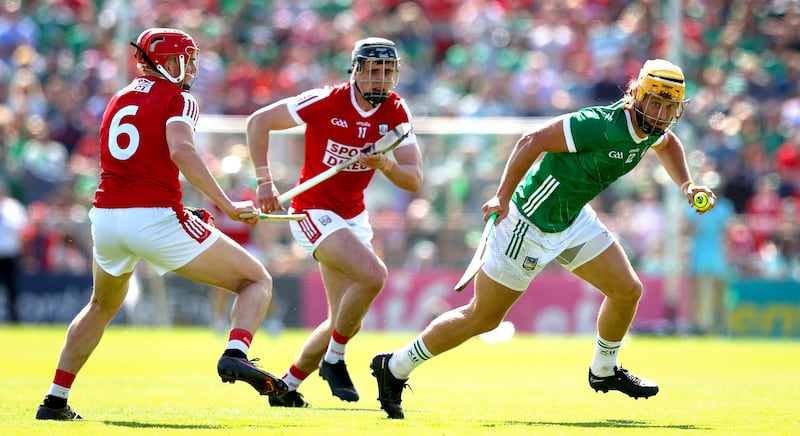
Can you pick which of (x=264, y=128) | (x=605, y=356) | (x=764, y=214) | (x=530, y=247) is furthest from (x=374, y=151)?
(x=764, y=214)

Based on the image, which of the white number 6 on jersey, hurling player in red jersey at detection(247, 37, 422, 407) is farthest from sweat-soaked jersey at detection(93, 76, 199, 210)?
hurling player in red jersey at detection(247, 37, 422, 407)

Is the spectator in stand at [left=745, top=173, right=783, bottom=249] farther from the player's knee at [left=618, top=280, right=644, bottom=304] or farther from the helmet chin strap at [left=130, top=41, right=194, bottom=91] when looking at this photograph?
the helmet chin strap at [left=130, top=41, right=194, bottom=91]

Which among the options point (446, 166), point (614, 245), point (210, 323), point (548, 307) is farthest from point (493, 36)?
point (614, 245)

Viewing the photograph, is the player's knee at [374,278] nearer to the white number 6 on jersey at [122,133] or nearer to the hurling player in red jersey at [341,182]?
the hurling player in red jersey at [341,182]

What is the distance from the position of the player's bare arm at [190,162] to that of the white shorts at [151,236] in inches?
11.5

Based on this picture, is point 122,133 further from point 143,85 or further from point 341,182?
point 341,182

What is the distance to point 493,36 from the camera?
24.5 metres

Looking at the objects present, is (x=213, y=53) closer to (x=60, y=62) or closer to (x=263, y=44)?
(x=263, y=44)

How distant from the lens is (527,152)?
29.2 feet

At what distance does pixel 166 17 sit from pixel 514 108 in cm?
721

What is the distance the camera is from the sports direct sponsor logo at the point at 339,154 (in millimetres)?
10461

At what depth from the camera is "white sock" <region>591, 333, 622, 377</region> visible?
31.7 ft

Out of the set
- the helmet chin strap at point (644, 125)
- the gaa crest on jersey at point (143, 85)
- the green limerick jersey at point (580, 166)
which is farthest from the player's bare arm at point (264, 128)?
the helmet chin strap at point (644, 125)

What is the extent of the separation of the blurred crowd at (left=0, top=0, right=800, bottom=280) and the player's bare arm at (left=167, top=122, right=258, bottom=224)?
12.8m
